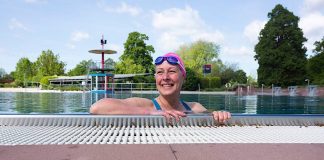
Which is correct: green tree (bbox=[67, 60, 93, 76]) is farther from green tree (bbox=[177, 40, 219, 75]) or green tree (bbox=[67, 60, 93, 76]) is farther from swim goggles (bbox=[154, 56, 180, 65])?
swim goggles (bbox=[154, 56, 180, 65])

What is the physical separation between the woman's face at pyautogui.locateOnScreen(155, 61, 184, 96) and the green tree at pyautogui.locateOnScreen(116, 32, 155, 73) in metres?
45.8

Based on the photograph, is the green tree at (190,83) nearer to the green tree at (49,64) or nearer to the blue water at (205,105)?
the blue water at (205,105)

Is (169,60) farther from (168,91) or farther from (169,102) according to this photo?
(169,102)

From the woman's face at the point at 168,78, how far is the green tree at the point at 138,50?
45.8 metres

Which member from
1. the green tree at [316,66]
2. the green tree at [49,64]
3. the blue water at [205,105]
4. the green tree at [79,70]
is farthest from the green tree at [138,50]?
the blue water at [205,105]

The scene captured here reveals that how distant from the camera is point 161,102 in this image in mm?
3398

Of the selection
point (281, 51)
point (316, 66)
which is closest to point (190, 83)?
point (281, 51)

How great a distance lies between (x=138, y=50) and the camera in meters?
50.1

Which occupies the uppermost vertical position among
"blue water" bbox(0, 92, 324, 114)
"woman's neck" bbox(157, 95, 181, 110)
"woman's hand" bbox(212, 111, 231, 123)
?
"woman's neck" bbox(157, 95, 181, 110)

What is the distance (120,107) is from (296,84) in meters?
36.9

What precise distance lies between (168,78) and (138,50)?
4739 centimetres

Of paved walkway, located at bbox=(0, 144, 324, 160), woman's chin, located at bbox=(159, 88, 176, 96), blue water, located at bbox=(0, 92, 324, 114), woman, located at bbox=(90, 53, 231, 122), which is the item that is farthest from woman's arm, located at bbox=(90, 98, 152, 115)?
blue water, located at bbox=(0, 92, 324, 114)

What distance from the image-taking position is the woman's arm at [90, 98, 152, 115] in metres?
3.14

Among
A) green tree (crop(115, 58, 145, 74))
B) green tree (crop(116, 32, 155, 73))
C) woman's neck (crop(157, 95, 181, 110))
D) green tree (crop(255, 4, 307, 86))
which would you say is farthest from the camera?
green tree (crop(116, 32, 155, 73))
